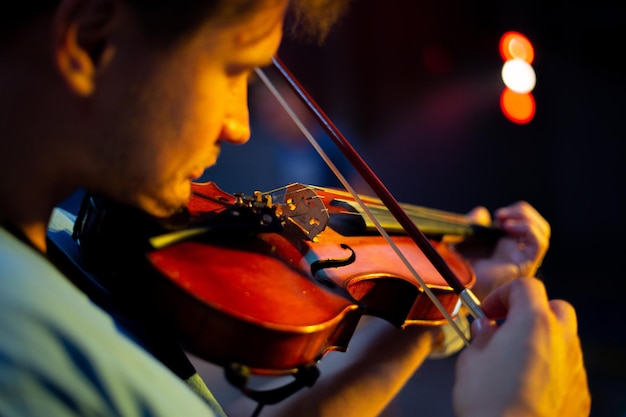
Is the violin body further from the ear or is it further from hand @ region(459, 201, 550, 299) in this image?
hand @ region(459, 201, 550, 299)

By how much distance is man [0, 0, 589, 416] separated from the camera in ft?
1.17

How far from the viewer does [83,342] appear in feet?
1.18

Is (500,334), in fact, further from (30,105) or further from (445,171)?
(445,171)

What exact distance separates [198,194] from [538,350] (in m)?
0.45

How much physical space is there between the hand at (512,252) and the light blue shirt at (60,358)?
77 cm

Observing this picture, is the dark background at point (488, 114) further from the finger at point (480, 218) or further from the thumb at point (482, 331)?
the thumb at point (482, 331)

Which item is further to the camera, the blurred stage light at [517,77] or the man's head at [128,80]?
the blurred stage light at [517,77]

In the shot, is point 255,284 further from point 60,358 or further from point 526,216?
point 526,216

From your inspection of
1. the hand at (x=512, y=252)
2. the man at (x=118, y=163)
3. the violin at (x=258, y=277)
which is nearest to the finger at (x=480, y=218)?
the hand at (x=512, y=252)

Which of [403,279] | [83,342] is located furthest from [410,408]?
[83,342]

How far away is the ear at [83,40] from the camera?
40 centimetres

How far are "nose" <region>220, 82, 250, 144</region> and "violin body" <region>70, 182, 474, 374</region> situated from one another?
0.11m

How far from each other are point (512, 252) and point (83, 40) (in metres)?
0.92

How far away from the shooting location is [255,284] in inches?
22.6
